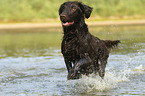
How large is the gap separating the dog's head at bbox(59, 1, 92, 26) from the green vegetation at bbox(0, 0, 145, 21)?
4413 centimetres

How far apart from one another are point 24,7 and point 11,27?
10998 millimetres

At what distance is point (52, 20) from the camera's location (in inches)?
2035

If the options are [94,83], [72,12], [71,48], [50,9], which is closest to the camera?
[72,12]

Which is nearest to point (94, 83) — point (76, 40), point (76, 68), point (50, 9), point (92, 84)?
point (92, 84)

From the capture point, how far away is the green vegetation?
5247 centimetres

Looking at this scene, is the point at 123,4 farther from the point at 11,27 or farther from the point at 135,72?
the point at 135,72

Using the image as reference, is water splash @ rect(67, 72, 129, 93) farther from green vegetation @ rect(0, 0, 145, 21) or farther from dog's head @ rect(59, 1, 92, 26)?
green vegetation @ rect(0, 0, 145, 21)

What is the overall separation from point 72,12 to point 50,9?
4819 centimetres

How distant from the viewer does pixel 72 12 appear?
7223 millimetres

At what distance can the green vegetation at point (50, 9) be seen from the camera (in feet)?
172

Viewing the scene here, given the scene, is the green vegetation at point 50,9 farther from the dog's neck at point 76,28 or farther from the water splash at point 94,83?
the dog's neck at point 76,28

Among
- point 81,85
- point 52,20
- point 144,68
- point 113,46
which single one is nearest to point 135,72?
point 144,68

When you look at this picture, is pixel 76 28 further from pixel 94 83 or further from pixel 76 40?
pixel 94 83

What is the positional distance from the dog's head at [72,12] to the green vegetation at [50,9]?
145 ft
